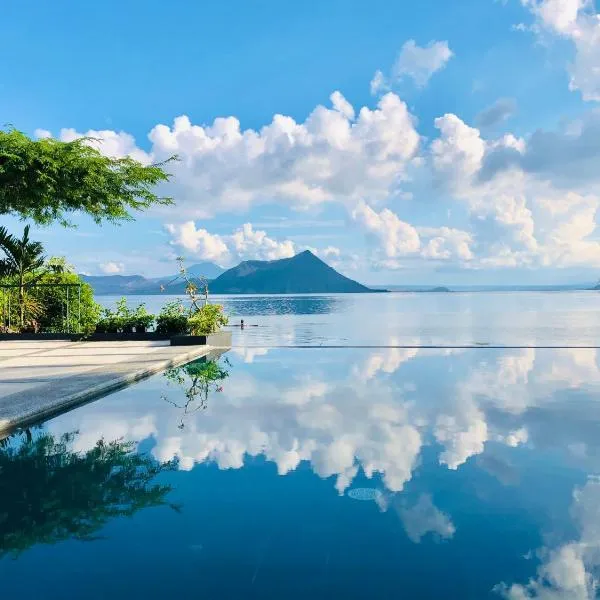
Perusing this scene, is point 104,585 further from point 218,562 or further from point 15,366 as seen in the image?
point 15,366

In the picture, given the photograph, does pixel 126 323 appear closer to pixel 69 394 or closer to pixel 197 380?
pixel 197 380

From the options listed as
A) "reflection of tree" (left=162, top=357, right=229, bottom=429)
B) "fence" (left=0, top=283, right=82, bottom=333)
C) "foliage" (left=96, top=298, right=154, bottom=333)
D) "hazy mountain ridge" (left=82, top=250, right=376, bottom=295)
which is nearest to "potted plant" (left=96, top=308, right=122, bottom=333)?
"foliage" (left=96, top=298, right=154, bottom=333)

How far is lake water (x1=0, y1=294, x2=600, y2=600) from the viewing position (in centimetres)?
321

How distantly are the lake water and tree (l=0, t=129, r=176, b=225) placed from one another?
438 cm

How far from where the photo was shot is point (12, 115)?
44.2ft

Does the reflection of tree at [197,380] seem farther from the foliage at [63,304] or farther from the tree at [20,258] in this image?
the tree at [20,258]

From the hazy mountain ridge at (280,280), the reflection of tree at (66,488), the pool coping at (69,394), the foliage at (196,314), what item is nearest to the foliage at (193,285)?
the foliage at (196,314)

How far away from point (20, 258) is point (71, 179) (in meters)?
9.26

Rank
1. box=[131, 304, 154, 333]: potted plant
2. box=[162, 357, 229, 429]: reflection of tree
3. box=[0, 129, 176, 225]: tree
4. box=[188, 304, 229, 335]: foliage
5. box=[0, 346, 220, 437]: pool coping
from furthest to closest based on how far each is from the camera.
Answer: box=[131, 304, 154, 333]: potted plant
box=[188, 304, 229, 335]: foliage
box=[0, 129, 176, 225]: tree
box=[162, 357, 229, 429]: reflection of tree
box=[0, 346, 220, 437]: pool coping

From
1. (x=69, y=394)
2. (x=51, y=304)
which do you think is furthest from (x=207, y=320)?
(x=69, y=394)

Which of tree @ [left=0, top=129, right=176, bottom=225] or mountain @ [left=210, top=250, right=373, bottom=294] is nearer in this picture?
tree @ [left=0, top=129, right=176, bottom=225]

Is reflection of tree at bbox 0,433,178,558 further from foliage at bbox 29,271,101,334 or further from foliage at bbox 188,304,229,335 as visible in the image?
foliage at bbox 29,271,101,334

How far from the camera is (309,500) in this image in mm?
4383

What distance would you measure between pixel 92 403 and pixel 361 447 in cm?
417
